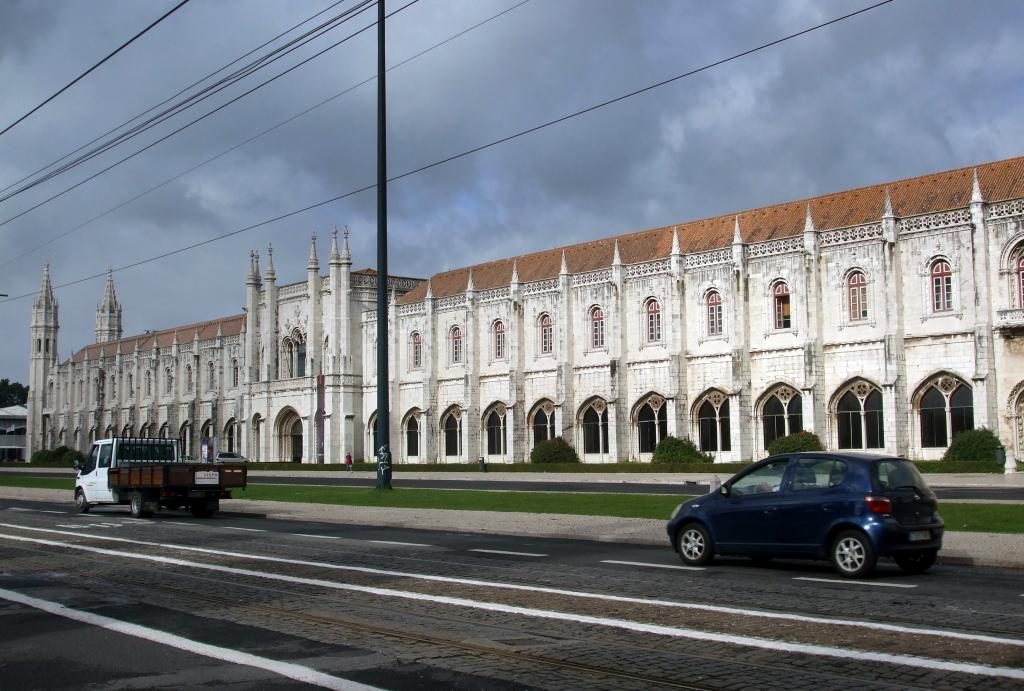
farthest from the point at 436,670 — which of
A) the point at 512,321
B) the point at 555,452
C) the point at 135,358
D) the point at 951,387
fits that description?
the point at 135,358

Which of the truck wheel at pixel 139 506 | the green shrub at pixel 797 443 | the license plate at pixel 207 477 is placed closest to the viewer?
the license plate at pixel 207 477

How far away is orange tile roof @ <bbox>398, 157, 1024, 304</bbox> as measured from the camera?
44.8 m

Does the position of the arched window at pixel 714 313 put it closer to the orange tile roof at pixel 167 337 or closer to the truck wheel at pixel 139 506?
the truck wheel at pixel 139 506

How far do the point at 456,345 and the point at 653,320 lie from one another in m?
15.8

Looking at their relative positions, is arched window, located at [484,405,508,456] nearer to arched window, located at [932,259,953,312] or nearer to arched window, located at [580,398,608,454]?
arched window, located at [580,398,608,454]

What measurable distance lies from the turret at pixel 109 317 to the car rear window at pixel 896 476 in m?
120

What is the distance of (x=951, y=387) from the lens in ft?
139

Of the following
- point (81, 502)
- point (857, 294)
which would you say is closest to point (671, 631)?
point (81, 502)

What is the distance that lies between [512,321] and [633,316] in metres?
8.38

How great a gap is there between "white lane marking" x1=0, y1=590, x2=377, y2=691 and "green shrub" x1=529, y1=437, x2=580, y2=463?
4268cm

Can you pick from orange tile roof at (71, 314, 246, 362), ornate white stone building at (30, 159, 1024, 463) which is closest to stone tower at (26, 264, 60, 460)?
orange tile roof at (71, 314, 246, 362)

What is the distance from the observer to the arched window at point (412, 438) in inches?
2672

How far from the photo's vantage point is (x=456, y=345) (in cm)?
6500

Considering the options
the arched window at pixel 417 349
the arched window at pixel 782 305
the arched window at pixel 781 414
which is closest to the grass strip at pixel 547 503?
the arched window at pixel 781 414
